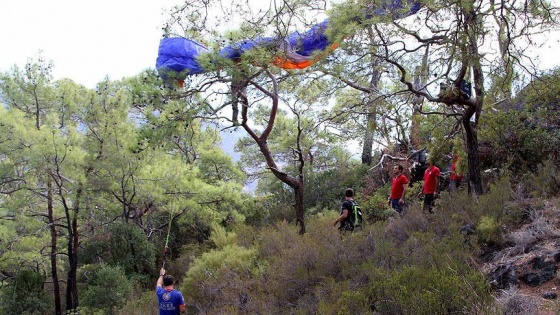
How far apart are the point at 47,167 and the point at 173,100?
14.7 feet

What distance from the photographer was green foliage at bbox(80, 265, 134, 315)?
11323 millimetres

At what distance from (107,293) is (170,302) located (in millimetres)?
6286

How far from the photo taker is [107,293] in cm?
1152

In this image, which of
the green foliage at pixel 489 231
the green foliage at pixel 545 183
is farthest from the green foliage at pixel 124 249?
the green foliage at pixel 545 183

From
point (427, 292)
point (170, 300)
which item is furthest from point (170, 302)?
point (427, 292)

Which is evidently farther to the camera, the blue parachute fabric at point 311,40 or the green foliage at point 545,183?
the blue parachute fabric at point 311,40

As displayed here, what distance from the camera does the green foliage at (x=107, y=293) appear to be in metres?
11.3

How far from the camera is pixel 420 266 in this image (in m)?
5.10

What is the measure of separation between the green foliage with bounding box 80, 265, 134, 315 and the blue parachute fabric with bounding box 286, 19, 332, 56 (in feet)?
23.6

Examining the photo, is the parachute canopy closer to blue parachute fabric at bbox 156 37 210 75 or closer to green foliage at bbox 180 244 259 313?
blue parachute fabric at bbox 156 37 210 75

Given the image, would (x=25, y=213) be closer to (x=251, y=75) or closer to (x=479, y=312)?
(x=251, y=75)

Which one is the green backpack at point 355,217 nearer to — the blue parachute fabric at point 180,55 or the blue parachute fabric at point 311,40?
the blue parachute fabric at point 311,40

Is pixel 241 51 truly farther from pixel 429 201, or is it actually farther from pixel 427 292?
pixel 427 292

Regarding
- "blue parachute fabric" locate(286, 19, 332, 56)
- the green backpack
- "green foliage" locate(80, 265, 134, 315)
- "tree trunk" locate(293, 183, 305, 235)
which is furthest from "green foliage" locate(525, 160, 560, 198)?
"green foliage" locate(80, 265, 134, 315)
